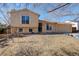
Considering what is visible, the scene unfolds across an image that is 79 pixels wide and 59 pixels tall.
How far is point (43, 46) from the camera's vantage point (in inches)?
111

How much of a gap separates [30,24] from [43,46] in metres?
0.42

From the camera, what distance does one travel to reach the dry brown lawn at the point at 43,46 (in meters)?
2.79

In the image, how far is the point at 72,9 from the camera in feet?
9.33

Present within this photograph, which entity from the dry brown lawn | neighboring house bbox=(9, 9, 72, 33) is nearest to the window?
neighboring house bbox=(9, 9, 72, 33)

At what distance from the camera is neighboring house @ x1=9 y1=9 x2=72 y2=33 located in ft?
9.30

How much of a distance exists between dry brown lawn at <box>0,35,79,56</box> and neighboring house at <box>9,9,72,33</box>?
11 centimetres

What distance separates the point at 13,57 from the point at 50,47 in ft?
1.99

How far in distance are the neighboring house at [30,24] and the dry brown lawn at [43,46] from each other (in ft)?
0.37

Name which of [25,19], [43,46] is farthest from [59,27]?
[25,19]

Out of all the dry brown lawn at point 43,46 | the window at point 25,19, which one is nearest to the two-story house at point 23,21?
the window at point 25,19

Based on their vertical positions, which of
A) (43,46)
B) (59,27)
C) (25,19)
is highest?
(25,19)

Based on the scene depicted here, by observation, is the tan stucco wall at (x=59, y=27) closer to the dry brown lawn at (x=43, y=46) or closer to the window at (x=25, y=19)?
the dry brown lawn at (x=43, y=46)

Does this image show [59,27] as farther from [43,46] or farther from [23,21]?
[23,21]

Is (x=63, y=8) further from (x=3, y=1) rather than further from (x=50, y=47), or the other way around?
(x=3, y=1)
